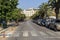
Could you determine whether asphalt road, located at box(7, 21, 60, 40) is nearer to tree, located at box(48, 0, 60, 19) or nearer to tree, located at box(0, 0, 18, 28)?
tree, located at box(0, 0, 18, 28)

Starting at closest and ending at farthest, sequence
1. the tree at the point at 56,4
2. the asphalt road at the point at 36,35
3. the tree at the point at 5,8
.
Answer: the asphalt road at the point at 36,35, the tree at the point at 5,8, the tree at the point at 56,4

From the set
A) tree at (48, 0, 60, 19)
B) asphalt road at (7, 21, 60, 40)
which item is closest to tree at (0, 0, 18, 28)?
asphalt road at (7, 21, 60, 40)

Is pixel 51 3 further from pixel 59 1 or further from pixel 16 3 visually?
pixel 16 3

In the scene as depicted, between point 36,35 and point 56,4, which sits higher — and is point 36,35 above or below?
below

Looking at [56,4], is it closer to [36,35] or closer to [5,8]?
[5,8]

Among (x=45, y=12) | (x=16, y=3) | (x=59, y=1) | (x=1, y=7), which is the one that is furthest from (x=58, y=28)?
(x=45, y=12)

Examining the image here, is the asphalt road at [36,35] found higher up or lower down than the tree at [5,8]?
lower down

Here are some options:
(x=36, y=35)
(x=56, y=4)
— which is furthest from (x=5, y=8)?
(x=56, y=4)

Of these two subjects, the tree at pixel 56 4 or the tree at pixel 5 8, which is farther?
the tree at pixel 56 4

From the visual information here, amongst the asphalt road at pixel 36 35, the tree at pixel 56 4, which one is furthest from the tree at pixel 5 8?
the tree at pixel 56 4

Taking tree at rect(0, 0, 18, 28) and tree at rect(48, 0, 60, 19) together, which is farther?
tree at rect(48, 0, 60, 19)

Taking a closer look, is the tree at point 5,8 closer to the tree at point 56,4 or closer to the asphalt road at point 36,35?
the asphalt road at point 36,35

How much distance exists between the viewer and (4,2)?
154 ft

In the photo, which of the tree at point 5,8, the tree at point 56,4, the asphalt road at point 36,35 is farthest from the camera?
the tree at point 56,4
